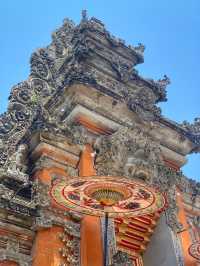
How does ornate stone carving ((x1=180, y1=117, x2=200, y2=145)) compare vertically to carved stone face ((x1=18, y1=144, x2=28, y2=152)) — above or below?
above

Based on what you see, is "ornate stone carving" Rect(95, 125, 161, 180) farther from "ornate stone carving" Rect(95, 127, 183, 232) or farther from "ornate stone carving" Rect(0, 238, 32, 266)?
"ornate stone carving" Rect(0, 238, 32, 266)

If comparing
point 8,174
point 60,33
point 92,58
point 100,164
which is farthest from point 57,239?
point 60,33

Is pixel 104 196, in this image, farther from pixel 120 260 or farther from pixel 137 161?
pixel 137 161

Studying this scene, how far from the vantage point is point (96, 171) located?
12672mm

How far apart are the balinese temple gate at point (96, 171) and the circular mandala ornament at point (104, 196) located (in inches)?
0.9

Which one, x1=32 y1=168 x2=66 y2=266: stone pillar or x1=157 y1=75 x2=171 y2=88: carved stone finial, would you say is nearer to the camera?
x1=32 y1=168 x2=66 y2=266: stone pillar

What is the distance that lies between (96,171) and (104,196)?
247 centimetres

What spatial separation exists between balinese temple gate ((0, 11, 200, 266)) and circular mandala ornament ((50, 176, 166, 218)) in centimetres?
2

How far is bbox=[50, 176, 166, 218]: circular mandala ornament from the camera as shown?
10.2m

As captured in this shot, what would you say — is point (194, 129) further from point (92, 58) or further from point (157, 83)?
point (92, 58)

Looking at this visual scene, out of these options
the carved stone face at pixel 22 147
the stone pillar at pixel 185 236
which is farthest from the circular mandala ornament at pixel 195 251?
the carved stone face at pixel 22 147

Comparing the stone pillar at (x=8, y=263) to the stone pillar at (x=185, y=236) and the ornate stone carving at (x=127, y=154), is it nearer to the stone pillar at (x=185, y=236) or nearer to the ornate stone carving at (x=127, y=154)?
the ornate stone carving at (x=127, y=154)

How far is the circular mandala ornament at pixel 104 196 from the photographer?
1022 cm

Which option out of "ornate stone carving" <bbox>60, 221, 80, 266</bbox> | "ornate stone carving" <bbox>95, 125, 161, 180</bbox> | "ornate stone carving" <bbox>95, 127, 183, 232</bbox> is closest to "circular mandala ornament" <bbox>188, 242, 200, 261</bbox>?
"ornate stone carving" <bbox>95, 127, 183, 232</bbox>
